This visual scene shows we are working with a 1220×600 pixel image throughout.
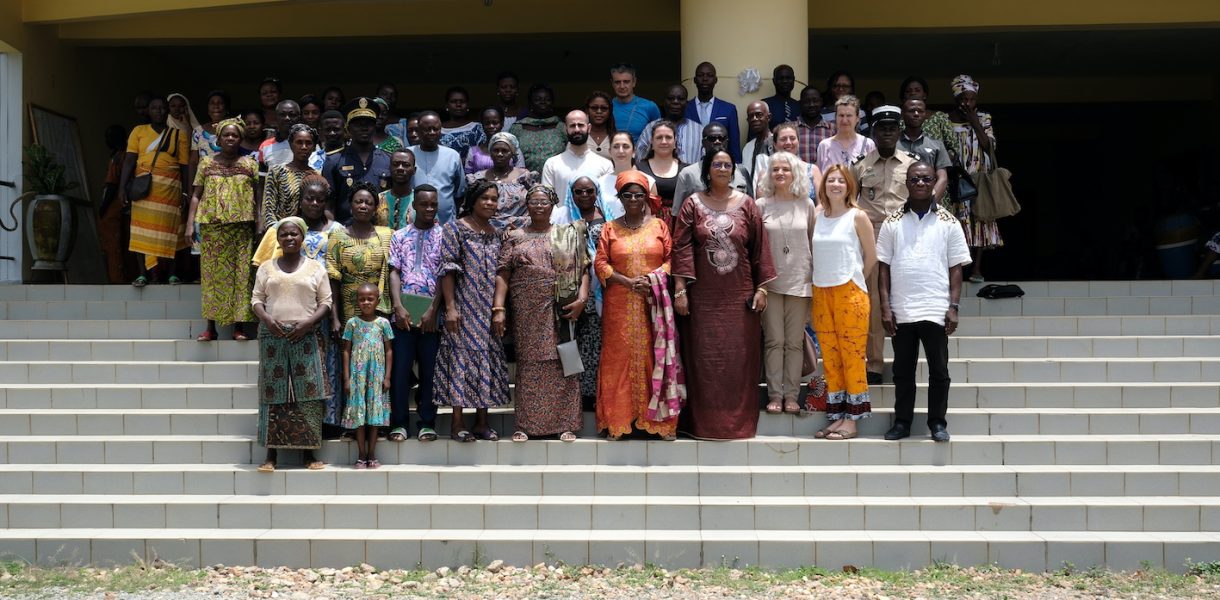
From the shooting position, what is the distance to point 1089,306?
30.0 feet

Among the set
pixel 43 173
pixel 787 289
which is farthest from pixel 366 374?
pixel 43 173

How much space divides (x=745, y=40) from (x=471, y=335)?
405 cm

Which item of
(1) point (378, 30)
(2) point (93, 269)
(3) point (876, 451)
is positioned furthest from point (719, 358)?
(2) point (93, 269)

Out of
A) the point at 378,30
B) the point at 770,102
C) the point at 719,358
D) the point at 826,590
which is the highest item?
the point at 378,30

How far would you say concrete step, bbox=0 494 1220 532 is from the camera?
647cm

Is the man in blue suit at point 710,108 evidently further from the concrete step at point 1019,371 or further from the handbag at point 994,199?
the concrete step at point 1019,371

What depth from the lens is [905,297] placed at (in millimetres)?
6980

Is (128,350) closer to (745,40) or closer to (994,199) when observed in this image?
(745,40)

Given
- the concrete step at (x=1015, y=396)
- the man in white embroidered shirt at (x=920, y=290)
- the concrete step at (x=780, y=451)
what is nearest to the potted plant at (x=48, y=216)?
the concrete step at (x=1015, y=396)

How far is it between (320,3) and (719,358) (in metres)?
6.70

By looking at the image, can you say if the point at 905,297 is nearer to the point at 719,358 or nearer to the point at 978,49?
the point at 719,358

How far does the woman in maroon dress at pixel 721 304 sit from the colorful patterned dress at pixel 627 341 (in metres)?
0.18

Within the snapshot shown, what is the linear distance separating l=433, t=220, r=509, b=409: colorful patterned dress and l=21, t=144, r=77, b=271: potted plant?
17.0 ft

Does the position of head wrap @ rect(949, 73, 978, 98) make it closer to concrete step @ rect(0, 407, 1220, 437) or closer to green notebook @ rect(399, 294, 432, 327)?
concrete step @ rect(0, 407, 1220, 437)
